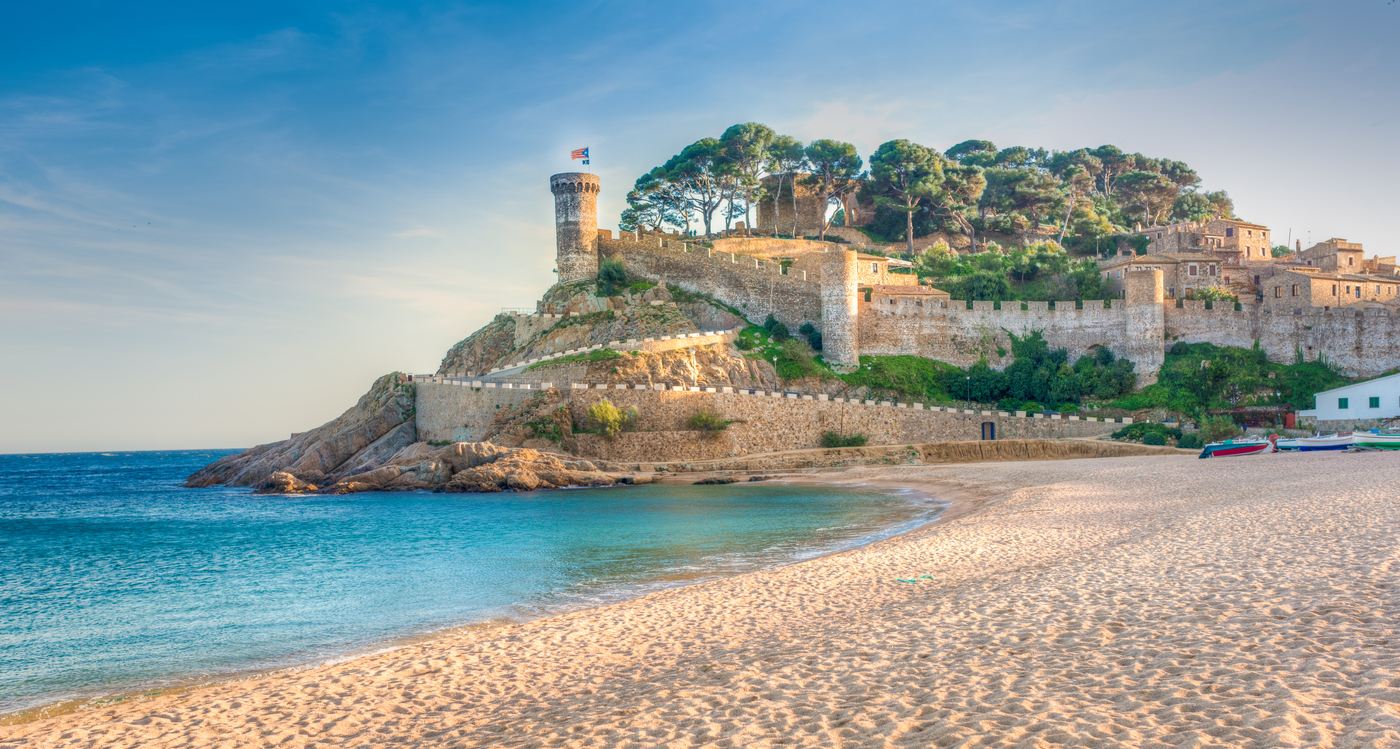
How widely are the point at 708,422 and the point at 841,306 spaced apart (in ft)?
32.3

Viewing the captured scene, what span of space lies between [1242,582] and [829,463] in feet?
79.9

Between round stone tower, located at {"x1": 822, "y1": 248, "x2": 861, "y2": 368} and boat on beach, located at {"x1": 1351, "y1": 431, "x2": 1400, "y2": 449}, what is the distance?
1842cm

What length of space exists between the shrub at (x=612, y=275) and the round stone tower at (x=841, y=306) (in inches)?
462

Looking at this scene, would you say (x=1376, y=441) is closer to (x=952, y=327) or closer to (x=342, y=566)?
(x=952, y=327)

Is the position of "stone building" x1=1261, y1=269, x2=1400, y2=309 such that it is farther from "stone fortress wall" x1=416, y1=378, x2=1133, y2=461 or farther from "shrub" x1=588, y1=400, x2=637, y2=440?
"shrub" x1=588, y1=400, x2=637, y2=440

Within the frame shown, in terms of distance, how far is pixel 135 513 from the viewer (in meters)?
28.6

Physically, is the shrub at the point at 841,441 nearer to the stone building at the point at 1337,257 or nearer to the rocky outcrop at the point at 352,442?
the rocky outcrop at the point at 352,442

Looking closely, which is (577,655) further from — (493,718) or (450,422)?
(450,422)

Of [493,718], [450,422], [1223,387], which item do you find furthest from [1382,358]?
[493,718]

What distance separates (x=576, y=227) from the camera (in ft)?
150

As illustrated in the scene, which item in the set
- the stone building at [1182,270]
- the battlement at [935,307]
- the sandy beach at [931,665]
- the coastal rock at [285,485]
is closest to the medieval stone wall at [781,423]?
the battlement at [935,307]

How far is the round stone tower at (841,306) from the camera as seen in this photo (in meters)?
37.5

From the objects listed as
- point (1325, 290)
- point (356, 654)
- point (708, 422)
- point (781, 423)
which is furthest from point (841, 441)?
point (356, 654)

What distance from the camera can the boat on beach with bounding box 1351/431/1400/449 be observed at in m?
22.5
